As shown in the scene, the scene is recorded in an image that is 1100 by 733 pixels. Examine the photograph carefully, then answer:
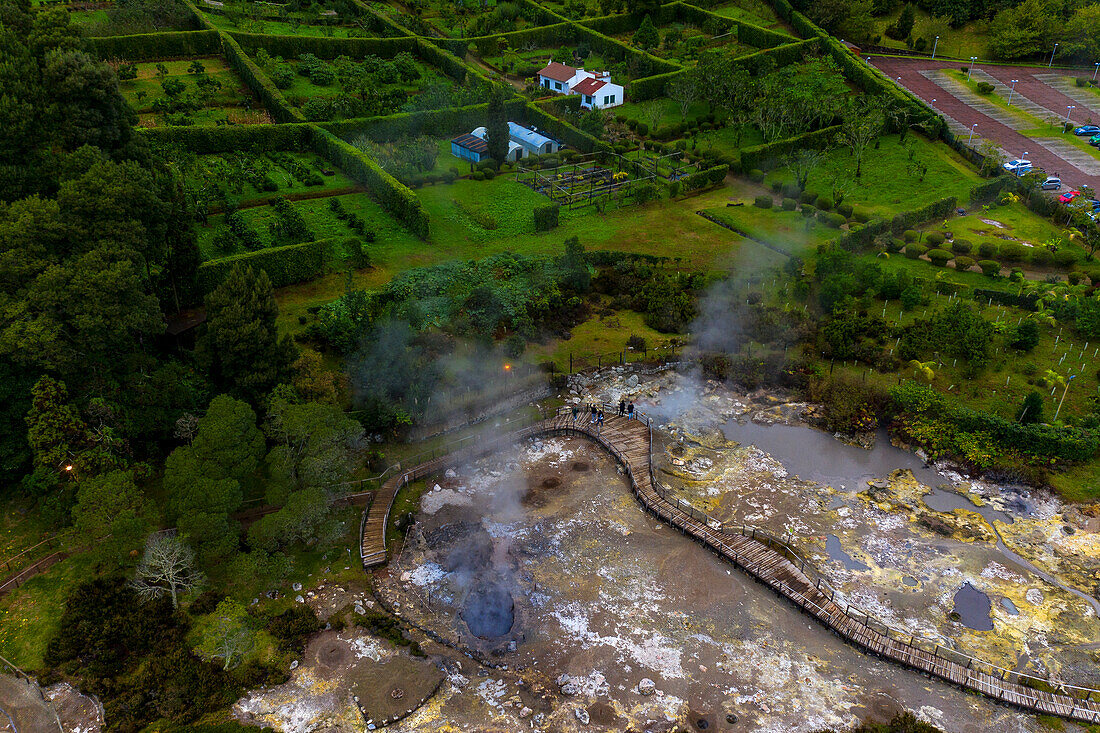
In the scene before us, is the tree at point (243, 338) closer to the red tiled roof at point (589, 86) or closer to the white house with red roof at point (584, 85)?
the white house with red roof at point (584, 85)

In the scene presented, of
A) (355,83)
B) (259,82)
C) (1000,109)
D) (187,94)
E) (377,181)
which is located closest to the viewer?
(377,181)

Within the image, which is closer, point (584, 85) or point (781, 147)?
point (781, 147)

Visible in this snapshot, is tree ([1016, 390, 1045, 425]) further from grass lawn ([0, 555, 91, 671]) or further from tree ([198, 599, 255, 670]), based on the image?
grass lawn ([0, 555, 91, 671])

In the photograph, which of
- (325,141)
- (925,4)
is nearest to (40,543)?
(325,141)

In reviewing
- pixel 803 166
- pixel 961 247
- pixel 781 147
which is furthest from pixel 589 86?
pixel 961 247

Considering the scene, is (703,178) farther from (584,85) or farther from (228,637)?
(228,637)
